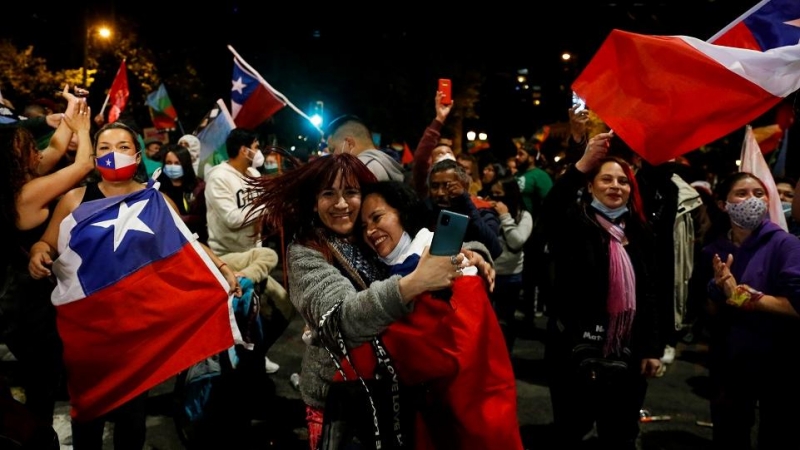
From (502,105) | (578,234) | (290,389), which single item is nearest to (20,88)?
(290,389)

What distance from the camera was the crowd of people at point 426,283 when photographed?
85.7 inches

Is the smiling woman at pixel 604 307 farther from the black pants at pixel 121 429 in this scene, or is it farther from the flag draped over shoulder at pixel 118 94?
the flag draped over shoulder at pixel 118 94

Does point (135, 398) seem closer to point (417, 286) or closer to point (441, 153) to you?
point (417, 286)

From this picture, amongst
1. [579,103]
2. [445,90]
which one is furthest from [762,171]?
[445,90]

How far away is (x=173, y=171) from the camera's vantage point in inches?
272

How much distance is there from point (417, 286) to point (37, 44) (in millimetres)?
29824

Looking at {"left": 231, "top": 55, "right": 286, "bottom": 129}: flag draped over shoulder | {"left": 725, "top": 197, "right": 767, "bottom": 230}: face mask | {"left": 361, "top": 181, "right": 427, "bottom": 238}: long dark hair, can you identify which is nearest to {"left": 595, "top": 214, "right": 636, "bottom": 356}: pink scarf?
{"left": 725, "top": 197, "right": 767, "bottom": 230}: face mask

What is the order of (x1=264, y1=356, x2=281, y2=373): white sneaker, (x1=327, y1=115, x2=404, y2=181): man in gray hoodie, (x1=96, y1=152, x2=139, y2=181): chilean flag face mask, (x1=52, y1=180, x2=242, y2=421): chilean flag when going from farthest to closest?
1. (x1=264, y1=356, x2=281, y2=373): white sneaker
2. (x1=327, y1=115, x2=404, y2=181): man in gray hoodie
3. (x1=96, y1=152, x2=139, y2=181): chilean flag face mask
4. (x1=52, y1=180, x2=242, y2=421): chilean flag

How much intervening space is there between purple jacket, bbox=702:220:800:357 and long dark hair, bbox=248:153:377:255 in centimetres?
256

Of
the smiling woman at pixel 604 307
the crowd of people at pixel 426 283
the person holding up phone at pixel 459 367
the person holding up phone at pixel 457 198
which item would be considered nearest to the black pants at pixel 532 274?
the crowd of people at pixel 426 283

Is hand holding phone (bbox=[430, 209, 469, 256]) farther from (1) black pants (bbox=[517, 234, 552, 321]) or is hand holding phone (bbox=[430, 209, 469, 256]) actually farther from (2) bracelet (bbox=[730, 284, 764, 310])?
(1) black pants (bbox=[517, 234, 552, 321])

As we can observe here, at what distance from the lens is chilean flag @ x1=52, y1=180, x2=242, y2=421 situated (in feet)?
10.9

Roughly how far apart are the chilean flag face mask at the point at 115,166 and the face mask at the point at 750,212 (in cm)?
392

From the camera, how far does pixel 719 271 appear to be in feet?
11.9
